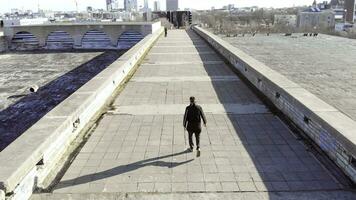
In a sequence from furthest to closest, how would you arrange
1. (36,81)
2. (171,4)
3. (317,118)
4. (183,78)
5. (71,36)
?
(171,4) < (71,36) < (36,81) < (183,78) < (317,118)

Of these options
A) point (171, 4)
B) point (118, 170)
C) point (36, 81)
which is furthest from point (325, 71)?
point (171, 4)

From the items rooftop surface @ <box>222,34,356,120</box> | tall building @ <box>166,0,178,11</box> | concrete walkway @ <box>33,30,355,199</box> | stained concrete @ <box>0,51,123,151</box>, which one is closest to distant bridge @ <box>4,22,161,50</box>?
stained concrete @ <box>0,51,123,151</box>

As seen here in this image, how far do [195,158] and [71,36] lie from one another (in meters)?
50.7

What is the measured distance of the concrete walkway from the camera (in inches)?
224

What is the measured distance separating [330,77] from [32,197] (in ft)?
52.4

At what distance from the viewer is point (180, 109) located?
998 cm

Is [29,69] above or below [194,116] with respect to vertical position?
below

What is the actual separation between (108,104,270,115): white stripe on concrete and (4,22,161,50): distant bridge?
43219 mm

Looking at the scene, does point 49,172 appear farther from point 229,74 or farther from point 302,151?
point 229,74

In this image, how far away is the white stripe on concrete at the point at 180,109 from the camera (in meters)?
9.63

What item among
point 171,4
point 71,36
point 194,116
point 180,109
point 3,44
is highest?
point 171,4

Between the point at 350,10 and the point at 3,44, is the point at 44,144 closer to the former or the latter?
the point at 3,44

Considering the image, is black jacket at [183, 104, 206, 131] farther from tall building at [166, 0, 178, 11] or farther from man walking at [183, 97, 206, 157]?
tall building at [166, 0, 178, 11]

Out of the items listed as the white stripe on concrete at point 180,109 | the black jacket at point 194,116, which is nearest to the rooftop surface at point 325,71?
the white stripe on concrete at point 180,109
